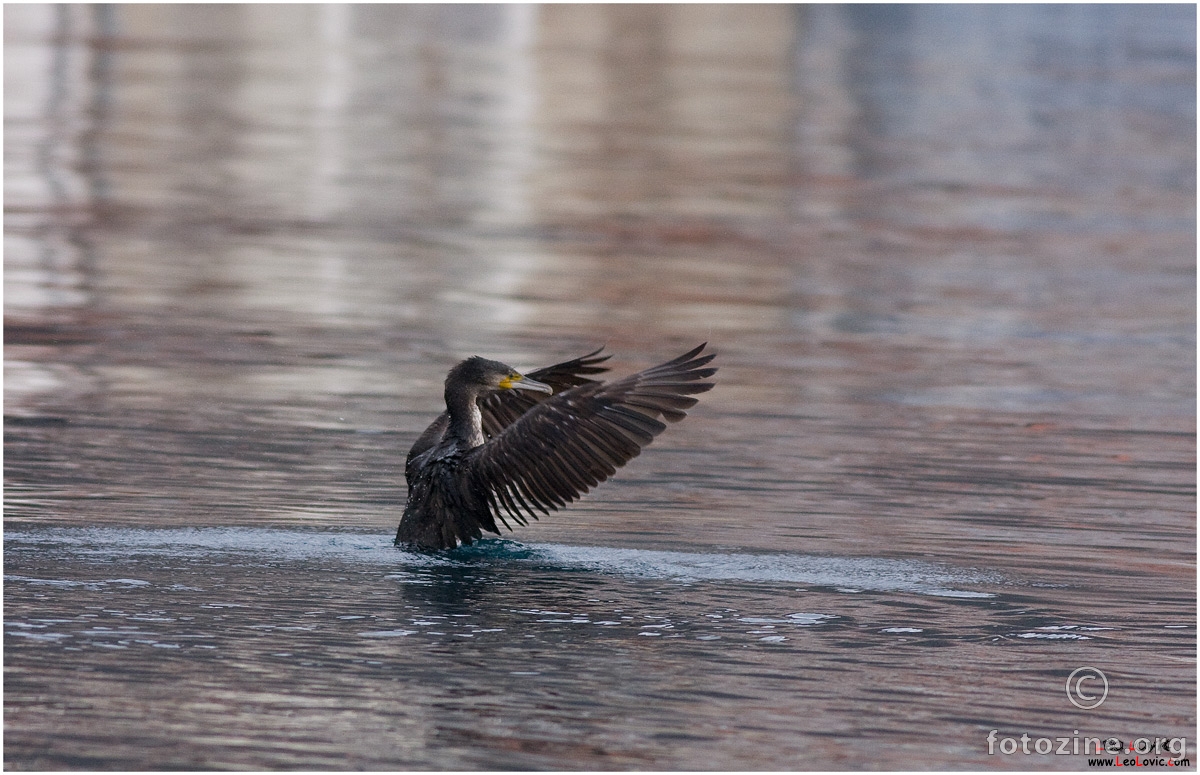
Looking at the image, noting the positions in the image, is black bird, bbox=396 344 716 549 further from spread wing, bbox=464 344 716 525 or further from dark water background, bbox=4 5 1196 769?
dark water background, bbox=4 5 1196 769

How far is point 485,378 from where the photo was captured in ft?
30.3

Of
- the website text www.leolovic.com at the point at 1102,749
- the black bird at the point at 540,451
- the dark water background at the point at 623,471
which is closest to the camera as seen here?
the website text www.leolovic.com at the point at 1102,749

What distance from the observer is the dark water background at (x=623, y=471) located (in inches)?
272

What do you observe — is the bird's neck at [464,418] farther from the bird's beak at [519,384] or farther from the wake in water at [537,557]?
the wake in water at [537,557]

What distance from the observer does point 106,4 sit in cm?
5438

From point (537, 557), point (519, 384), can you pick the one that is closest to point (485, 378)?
point (519, 384)

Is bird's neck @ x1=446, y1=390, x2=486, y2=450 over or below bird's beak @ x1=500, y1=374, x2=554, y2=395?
below

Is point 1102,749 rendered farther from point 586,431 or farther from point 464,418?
point 464,418

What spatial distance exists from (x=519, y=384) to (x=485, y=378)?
0.16 meters

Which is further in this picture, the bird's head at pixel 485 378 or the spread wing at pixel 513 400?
the spread wing at pixel 513 400

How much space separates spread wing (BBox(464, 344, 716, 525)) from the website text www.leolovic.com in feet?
8.06

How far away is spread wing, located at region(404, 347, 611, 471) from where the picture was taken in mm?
9500

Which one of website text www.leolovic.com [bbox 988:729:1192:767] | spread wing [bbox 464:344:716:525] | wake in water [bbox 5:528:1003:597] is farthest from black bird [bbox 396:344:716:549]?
website text www.leolovic.com [bbox 988:729:1192:767]

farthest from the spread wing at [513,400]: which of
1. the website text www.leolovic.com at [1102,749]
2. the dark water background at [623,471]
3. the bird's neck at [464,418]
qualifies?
the website text www.leolovic.com at [1102,749]
